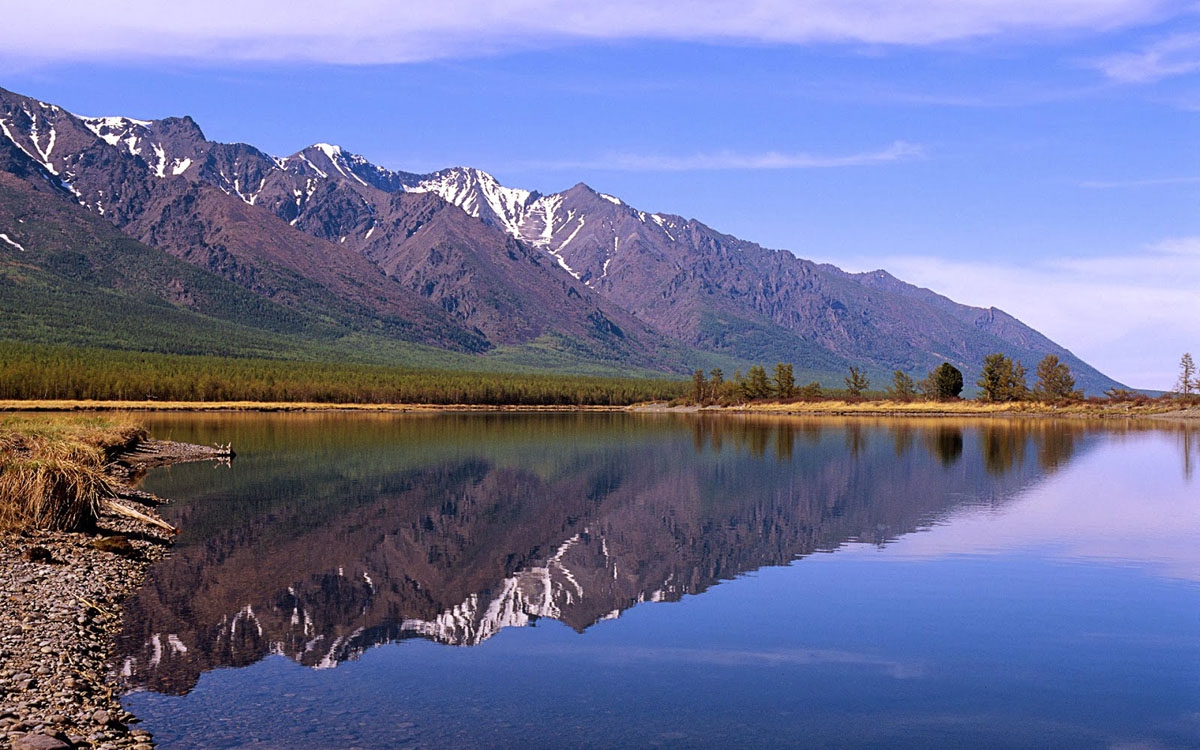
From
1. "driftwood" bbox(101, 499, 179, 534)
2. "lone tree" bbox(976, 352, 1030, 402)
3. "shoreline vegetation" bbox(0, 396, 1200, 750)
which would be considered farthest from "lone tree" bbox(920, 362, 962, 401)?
"driftwood" bbox(101, 499, 179, 534)

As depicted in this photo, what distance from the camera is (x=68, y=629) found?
21.2 metres

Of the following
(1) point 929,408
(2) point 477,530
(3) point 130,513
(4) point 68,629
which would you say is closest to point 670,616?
(4) point 68,629

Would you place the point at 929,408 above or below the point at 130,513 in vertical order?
above

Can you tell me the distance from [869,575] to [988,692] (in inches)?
464

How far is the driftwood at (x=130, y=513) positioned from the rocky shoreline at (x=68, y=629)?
201 mm

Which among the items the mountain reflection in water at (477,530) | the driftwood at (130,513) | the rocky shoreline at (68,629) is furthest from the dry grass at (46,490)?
the mountain reflection in water at (477,530)

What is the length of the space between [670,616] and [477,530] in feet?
50.2

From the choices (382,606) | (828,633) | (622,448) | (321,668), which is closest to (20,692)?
(321,668)

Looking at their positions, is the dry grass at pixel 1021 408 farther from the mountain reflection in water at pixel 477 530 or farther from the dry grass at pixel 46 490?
the dry grass at pixel 46 490

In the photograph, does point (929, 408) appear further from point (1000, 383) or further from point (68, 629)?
point (68, 629)

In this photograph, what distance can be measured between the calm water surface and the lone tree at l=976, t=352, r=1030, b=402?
439 ft

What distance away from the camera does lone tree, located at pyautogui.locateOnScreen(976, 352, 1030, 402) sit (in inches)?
7269

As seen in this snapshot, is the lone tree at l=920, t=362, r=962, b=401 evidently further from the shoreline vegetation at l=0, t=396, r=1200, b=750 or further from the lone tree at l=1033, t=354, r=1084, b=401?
the shoreline vegetation at l=0, t=396, r=1200, b=750

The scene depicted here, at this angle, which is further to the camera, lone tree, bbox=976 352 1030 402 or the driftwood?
lone tree, bbox=976 352 1030 402
